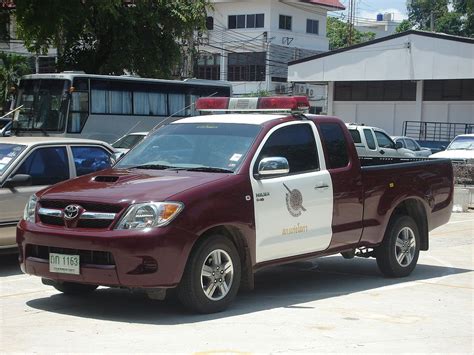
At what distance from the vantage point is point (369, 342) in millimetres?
6488

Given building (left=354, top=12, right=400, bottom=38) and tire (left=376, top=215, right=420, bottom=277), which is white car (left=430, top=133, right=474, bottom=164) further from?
building (left=354, top=12, right=400, bottom=38)

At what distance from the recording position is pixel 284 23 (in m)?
58.8

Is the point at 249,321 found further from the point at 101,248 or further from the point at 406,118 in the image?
the point at 406,118

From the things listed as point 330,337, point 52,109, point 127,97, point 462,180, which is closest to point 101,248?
point 330,337

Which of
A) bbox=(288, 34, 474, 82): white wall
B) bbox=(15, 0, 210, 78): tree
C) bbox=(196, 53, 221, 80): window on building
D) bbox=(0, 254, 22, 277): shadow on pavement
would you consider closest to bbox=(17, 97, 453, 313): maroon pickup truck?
bbox=(0, 254, 22, 277): shadow on pavement

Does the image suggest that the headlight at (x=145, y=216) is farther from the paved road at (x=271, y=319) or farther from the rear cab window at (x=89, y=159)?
the rear cab window at (x=89, y=159)

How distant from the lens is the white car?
22.7m

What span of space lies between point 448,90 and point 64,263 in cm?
3612

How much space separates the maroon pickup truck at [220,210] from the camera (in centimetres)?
680

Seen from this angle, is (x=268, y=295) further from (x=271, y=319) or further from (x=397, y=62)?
(x=397, y=62)

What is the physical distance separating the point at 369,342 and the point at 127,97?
20.4 meters

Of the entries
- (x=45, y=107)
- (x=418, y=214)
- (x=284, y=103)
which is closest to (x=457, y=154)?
(x=45, y=107)

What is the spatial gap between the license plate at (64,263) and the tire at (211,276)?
37.5 inches

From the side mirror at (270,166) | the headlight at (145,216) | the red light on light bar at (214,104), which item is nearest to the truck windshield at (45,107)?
the red light on light bar at (214,104)
